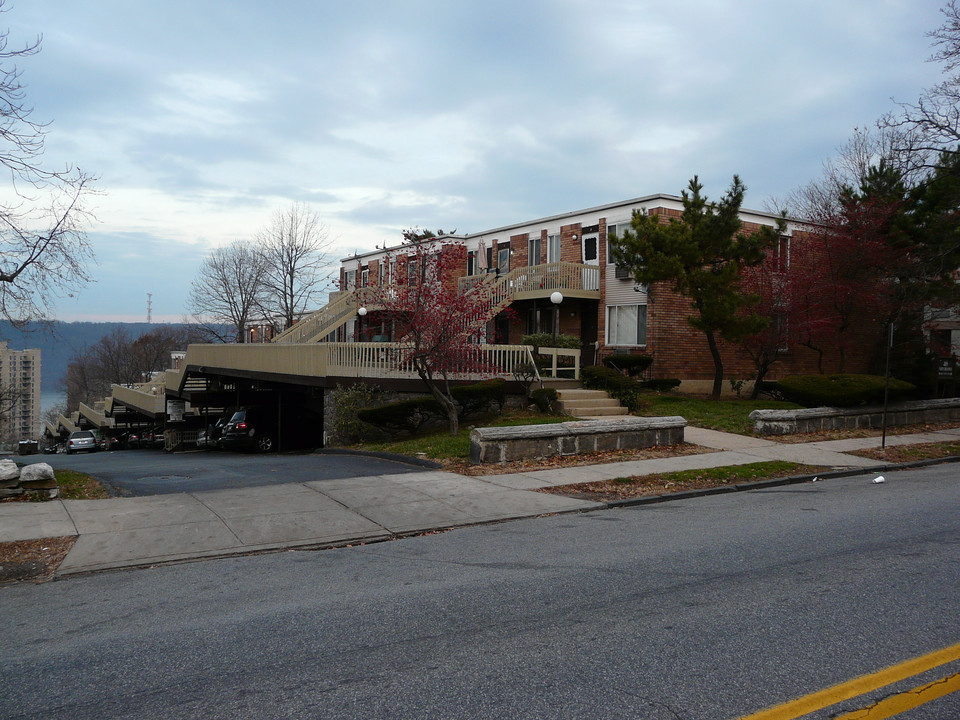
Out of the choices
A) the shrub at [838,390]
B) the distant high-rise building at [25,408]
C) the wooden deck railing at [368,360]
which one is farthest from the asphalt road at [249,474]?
the distant high-rise building at [25,408]

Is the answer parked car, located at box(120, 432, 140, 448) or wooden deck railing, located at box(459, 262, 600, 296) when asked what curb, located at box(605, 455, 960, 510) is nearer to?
wooden deck railing, located at box(459, 262, 600, 296)

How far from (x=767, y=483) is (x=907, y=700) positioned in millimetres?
7870

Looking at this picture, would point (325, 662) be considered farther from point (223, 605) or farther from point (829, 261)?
point (829, 261)

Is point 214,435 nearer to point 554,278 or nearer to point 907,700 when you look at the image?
point 554,278

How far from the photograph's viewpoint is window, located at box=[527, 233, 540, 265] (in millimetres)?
31188

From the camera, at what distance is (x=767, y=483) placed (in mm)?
11367

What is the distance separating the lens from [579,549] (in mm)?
7289

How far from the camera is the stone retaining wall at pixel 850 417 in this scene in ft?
54.0

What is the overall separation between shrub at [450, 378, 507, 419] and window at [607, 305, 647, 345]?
32.2ft

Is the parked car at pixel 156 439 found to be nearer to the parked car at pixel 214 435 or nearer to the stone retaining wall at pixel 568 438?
the parked car at pixel 214 435

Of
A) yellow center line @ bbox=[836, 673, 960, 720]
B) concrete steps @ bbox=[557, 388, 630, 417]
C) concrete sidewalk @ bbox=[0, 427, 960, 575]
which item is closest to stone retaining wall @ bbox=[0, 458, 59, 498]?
concrete sidewalk @ bbox=[0, 427, 960, 575]

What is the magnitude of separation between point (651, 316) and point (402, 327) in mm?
13114

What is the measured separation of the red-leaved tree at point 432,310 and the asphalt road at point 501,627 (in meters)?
7.47

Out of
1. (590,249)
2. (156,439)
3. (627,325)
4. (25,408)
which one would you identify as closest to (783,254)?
(627,325)
